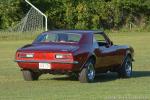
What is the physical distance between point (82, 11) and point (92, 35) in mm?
54896

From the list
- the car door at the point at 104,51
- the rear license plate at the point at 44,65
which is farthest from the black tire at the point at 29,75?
the car door at the point at 104,51

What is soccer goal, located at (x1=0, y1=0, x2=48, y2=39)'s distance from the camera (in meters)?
59.0

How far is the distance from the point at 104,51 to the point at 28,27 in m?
42.2

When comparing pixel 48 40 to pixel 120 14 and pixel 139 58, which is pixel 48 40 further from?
pixel 120 14

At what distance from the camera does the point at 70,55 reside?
17391mm

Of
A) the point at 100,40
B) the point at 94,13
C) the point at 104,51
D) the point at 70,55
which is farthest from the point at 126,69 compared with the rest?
the point at 94,13

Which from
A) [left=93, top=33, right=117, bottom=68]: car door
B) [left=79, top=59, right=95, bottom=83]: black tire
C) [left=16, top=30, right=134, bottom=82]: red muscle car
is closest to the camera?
[left=16, top=30, right=134, bottom=82]: red muscle car

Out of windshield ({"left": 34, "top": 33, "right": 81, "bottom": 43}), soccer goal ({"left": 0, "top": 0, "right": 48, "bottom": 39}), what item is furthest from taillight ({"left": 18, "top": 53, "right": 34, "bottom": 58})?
soccer goal ({"left": 0, "top": 0, "right": 48, "bottom": 39})

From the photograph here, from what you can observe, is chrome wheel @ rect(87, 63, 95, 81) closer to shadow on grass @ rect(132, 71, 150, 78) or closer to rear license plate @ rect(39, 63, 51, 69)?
rear license plate @ rect(39, 63, 51, 69)

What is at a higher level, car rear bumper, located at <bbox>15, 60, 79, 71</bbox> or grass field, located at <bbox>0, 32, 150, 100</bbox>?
car rear bumper, located at <bbox>15, 60, 79, 71</bbox>

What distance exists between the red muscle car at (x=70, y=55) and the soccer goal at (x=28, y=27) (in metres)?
38.9

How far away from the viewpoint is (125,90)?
51.5ft

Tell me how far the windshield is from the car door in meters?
0.60

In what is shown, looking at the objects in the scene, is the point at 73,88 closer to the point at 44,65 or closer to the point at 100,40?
the point at 44,65
